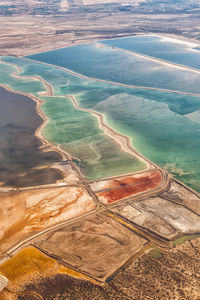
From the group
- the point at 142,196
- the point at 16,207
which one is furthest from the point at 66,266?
the point at 142,196

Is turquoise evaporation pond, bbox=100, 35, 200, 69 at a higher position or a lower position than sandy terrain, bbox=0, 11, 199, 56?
lower

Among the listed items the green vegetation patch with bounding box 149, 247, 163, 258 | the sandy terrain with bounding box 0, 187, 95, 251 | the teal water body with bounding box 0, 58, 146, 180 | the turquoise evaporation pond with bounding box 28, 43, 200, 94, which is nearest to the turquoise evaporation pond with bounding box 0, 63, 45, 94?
the teal water body with bounding box 0, 58, 146, 180

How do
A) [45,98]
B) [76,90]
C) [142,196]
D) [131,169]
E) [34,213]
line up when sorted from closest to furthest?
Answer: 1. [34,213]
2. [142,196]
3. [131,169]
4. [45,98]
5. [76,90]

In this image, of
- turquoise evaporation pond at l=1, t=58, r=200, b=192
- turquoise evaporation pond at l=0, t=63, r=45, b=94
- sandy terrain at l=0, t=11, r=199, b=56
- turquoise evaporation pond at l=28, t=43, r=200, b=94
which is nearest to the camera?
turquoise evaporation pond at l=1, t=58, r=200, b=192

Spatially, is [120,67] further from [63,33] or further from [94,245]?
[94,245]

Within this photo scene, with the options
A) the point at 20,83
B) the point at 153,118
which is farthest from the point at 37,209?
the point at 20,83

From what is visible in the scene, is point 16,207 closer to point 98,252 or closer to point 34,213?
point 34,213

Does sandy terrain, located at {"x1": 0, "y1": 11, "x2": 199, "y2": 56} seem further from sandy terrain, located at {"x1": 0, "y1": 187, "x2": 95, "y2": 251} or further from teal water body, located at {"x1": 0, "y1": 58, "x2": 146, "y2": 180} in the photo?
sandy terrain, located at {"x1": 0, "y1": 187, "x2": 95, "y2": 251}
